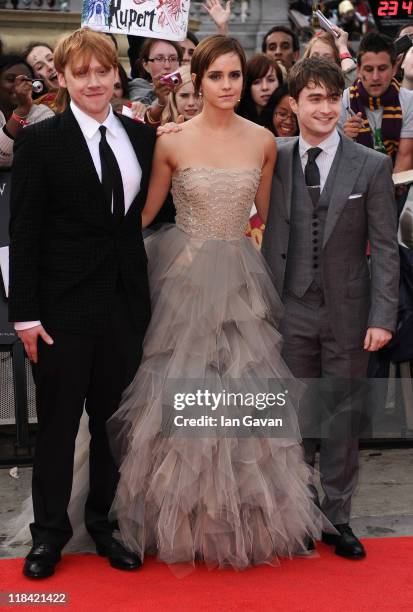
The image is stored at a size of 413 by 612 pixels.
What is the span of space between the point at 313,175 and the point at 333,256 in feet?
1.11

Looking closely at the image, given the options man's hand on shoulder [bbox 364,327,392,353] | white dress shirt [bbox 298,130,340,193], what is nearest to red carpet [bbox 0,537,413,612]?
man's hand on shoulder [bbox 364,327,392,353]

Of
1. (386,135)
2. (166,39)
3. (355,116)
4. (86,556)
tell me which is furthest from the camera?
(166,39)

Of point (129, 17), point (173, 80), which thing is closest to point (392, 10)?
point (129, 17)

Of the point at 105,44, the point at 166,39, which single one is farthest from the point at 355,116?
the point at 105,44

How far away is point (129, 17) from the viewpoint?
6098 millimetres

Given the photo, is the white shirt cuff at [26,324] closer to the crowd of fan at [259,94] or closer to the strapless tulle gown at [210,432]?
the strapless tulle gown at [210,432]

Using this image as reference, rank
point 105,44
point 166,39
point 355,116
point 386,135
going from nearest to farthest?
point 105,44 < point 355,116 < point 386,135 < point 166,39

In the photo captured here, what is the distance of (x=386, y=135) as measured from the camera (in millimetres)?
5910

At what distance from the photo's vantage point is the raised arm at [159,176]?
13.1 feet

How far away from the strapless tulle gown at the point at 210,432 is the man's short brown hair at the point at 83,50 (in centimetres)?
53

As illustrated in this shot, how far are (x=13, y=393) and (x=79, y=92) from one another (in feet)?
7.26

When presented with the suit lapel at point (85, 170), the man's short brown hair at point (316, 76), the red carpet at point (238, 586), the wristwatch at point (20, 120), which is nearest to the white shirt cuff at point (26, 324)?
the suit lapel at point (85, 170)

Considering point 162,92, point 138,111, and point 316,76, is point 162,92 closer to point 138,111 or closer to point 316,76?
point 138,111

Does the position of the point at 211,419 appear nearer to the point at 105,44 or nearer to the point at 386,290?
the point at 386,290
